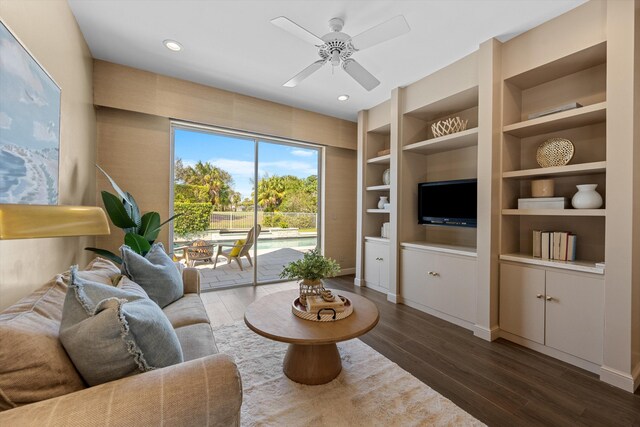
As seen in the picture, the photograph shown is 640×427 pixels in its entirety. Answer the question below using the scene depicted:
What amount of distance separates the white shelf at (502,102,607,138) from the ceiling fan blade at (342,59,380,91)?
4.26 ft

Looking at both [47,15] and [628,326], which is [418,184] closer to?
[628,326]

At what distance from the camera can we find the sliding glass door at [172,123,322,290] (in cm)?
359

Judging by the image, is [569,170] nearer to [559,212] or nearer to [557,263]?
[559,212]

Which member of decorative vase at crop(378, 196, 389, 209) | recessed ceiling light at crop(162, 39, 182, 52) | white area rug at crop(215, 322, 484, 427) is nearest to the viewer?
white area rug at crop(215, 322, 484, 427)

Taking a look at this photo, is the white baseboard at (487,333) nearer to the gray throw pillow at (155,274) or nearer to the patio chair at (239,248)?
the gray throw pillow at (155,274)

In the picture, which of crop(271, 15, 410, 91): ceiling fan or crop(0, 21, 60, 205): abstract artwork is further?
crop(271, 15, 410, 91): ceiling fan

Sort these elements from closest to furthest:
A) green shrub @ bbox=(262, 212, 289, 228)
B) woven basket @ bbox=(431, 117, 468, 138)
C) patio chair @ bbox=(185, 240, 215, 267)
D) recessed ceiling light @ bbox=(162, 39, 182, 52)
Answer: recessed ceiling light @ bbox=(162, 39, 182, 52) < woven basket @ bbox=(431, 117, 468, 138) < patio chair @ bbox=(185, 240, 215, 267) < green shrub @ bbox=(262, 212, 289, 228)

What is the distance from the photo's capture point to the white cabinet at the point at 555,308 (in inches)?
77.1

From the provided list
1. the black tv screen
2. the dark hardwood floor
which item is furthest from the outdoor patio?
the black tv screen

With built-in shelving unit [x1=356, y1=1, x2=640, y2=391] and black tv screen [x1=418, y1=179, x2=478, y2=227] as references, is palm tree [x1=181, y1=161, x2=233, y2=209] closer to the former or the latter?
built-in shelving unit [x1=356, y1=1, x2=640, y2=391]

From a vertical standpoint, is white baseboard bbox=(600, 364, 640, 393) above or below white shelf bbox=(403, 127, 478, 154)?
below

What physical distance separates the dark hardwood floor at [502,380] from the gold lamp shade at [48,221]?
2050 millimetres

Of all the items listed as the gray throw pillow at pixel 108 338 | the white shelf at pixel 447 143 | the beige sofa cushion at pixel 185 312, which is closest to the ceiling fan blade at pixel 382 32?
the white shelf at pixel 447 143

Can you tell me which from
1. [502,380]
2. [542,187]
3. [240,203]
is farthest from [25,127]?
[542,187]
